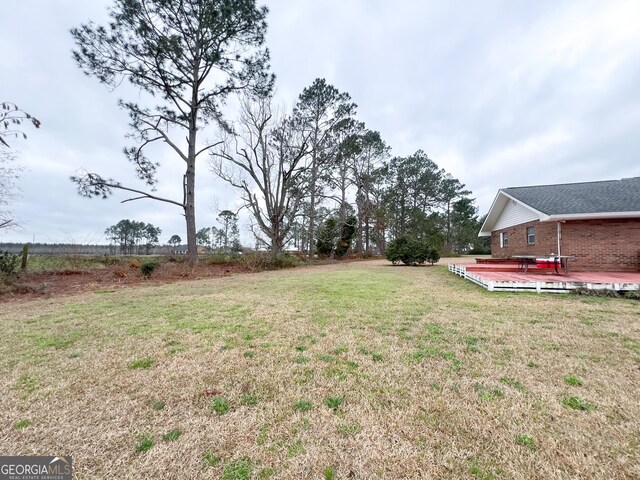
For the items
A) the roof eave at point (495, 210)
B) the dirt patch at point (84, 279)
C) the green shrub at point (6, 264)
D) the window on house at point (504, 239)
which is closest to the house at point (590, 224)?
the roof eave at point (495, 210)

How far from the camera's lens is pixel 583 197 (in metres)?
10.8

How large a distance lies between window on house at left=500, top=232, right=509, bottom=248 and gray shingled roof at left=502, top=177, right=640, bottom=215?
9.68 ft

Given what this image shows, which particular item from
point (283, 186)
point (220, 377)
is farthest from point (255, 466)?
point (283, 186)

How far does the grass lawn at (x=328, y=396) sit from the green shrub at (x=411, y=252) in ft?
39.1

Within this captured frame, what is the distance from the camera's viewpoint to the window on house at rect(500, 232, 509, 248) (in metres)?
14.9

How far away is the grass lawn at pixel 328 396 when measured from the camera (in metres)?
1.47

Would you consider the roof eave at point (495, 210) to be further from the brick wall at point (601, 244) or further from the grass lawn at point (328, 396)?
the grass lawn at point (328, 396)

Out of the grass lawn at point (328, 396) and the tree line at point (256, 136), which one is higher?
the tree line at point (256, 136)

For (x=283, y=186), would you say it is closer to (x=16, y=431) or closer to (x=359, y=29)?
(x=359, y=29)

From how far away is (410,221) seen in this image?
3116cm

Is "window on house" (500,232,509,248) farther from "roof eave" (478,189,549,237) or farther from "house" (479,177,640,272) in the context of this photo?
"house" (479,177,640,272)

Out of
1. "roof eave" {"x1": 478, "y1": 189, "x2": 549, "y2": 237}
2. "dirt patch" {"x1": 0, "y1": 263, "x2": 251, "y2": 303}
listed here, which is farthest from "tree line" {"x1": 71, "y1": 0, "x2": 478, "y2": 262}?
"roof eave" {"x1": 478, "y1": 189, "x2": 549, "y2": 237}

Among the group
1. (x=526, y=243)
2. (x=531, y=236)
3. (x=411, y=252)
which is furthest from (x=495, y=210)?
(x=411, y=252)

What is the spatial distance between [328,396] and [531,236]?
1419 centimetres
